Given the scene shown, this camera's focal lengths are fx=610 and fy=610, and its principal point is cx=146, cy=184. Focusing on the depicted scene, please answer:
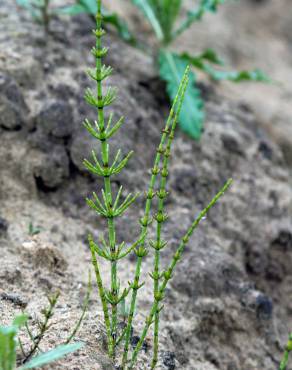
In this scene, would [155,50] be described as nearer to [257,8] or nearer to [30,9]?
[30,9]

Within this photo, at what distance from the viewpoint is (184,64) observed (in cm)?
342

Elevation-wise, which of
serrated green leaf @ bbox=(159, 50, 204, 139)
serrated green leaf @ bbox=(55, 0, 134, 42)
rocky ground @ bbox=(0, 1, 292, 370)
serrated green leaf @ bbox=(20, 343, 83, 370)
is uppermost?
serrated green leaf @ bbox=(55, 0, 134, 42)

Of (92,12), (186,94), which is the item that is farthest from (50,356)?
(92,12)

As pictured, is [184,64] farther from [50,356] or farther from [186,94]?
[50,356]

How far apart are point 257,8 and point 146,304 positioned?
12.3ft

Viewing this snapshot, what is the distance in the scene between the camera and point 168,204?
9.48ft

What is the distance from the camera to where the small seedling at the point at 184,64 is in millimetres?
3168

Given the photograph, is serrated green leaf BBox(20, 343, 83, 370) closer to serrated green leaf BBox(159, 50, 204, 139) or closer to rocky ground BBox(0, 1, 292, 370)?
rocky ground BBox(0, 1, 292, 370)

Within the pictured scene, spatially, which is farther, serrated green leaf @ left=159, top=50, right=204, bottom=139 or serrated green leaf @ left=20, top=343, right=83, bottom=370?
serrated green leaf @ left=159, top=50, right=204, bottom=139

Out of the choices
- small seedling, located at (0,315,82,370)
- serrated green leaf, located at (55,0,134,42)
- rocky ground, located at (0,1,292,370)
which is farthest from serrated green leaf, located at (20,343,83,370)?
serrated green leaf, located at (55,0,134,42)

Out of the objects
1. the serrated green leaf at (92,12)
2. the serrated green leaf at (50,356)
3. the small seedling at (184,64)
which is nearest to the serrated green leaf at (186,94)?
the small seedling at (184,64)

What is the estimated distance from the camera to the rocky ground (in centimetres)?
226

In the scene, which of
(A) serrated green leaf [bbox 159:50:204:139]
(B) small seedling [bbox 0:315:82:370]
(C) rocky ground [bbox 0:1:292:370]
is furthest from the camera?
(A) serrated green leaf [bbox 159:50:204:139]

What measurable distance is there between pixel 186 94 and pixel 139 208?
31.0 inches
